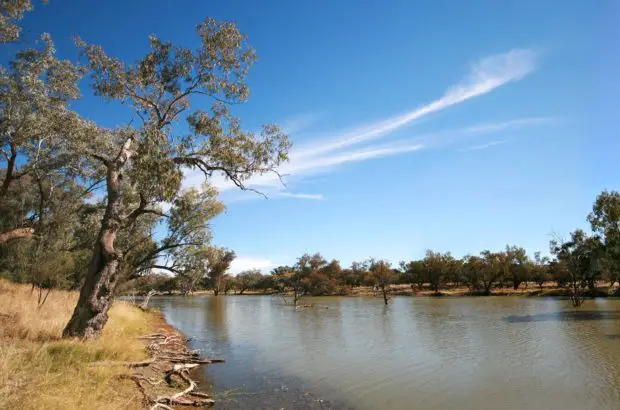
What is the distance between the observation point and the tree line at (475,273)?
145 feet

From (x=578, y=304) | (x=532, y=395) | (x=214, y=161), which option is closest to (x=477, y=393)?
→ (x=532, y=395)

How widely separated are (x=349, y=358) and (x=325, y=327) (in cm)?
1228

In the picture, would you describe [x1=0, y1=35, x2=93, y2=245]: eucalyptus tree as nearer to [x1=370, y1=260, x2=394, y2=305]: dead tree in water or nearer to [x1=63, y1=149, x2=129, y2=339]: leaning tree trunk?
[x1=63, y1=149, x2=129, y2=339]: leaning tree trunk

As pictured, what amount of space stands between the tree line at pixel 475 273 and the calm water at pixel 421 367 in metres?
10.8

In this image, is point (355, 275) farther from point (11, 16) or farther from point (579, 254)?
point (11, 16)

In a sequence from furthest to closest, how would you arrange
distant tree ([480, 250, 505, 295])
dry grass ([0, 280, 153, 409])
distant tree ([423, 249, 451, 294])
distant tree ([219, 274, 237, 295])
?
1. distant tree ([219, 274, 237, 295])
2. distant tree ([423, 249, 451, 294])
3. distant tree ([480, 250, 505, 295])
4. dry grass ([0, 280, 153, 409])

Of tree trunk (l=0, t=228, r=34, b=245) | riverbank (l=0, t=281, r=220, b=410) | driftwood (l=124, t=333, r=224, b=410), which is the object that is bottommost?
driftwood (l=124, t=333, r=224, b=410)

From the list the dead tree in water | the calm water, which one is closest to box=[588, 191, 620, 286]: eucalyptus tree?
the calm water

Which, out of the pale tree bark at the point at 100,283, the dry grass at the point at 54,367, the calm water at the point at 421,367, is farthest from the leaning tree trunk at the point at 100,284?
the calm water at the point at 421,367

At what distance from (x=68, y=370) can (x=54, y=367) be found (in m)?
0.31

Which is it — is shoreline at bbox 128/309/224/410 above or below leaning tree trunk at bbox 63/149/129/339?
below

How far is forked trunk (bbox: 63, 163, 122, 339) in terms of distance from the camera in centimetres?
1153

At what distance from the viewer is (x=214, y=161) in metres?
14.5

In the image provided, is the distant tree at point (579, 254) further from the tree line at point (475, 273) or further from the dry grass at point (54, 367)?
the dry grass at point (54, 367)
